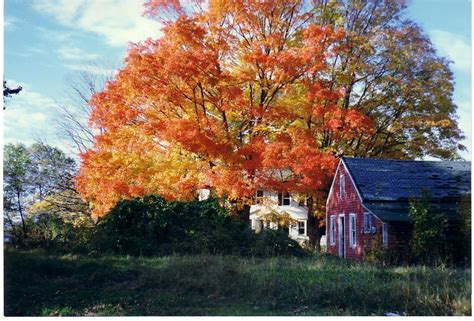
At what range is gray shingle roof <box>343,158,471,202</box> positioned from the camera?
70.9 feet

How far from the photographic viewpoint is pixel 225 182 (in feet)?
68.8

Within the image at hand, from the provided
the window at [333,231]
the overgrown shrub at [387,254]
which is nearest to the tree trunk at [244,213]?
the window at [333,231]

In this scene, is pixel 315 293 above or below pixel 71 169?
below

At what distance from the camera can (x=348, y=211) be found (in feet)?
81.2

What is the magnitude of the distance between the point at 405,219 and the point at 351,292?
30.2 ft

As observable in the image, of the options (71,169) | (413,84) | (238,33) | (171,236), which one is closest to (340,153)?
(413,84)

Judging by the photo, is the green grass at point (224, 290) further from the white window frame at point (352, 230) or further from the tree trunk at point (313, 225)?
the tree trunk at point (313, 225)

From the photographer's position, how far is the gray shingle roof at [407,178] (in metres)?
21.6

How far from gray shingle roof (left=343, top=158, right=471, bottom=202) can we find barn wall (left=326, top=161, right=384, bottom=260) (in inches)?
39.1

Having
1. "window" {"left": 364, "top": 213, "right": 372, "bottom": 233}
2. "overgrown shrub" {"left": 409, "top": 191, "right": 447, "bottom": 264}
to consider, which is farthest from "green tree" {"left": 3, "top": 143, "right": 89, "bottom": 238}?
"overgrown shrub" {"left": 409, "top": 191, "right": 447, "bottom": 264}

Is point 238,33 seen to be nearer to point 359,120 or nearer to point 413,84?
point 359,120

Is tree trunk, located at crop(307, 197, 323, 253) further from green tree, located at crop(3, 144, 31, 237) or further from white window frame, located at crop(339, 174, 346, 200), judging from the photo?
green tree, located at crop(3, 144, 31, 237)

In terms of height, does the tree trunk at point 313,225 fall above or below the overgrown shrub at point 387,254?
above

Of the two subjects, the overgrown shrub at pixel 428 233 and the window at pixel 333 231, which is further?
the window at pixel 333 231
